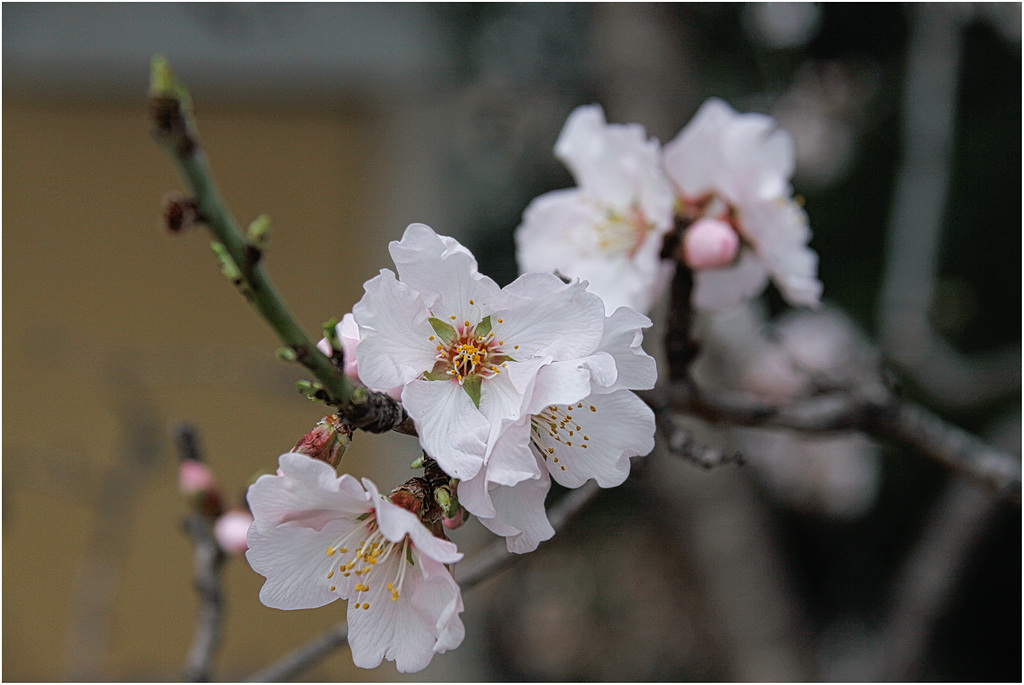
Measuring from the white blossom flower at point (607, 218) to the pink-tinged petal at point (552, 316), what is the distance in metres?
0.29

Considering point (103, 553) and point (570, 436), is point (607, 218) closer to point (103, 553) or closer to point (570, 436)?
point (570, 436)

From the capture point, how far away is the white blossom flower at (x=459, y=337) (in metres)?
0.46

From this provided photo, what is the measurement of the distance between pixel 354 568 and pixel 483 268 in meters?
2.69

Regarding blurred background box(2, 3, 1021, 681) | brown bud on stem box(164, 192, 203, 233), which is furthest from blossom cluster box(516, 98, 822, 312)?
blurred background box(2, 3, 1021, 681)

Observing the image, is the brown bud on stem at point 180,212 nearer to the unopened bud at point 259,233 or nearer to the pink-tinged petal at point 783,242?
the unopened bud at point 259,233

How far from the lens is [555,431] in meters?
0.52

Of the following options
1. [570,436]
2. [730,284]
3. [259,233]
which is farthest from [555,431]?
[730,284]

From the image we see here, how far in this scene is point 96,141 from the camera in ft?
9.61

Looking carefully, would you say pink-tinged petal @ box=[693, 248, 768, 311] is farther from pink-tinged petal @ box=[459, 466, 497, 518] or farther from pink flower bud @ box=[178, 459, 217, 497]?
pink flower bud @ box=[178, 459, 217, 497]

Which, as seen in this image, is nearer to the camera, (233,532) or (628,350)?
(628,350)

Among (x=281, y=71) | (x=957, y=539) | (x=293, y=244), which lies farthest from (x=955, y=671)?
(x=281, y=71)

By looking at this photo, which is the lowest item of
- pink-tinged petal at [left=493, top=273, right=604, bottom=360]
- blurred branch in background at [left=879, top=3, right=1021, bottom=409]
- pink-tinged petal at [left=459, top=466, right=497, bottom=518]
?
blurred branch in background at [left=879, top=3, right=1021, bottom=409]

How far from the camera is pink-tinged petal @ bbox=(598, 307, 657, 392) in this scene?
1.58 ft

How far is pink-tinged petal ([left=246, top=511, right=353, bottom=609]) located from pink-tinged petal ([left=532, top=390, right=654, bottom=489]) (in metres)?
0.15
